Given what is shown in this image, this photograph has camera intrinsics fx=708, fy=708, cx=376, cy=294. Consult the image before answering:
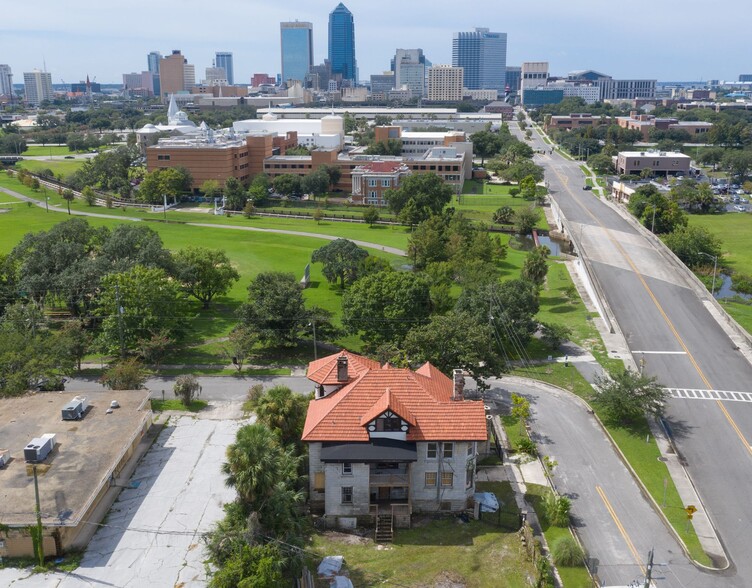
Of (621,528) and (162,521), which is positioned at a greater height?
→ (162,521)

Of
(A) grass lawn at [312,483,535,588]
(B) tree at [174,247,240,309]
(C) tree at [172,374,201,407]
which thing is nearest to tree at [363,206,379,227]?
(B) tree at [174,247,240,309]

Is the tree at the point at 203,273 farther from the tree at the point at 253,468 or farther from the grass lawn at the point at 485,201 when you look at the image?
the grass lawn at the point at 485,201

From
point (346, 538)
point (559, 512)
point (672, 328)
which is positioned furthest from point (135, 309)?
point (672, 328)

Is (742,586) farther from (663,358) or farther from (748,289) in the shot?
(748,289)

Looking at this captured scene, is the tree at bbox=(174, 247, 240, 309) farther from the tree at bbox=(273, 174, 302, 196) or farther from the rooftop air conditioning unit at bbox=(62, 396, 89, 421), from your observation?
the tree at bbox=(273, 174, 302, 196)

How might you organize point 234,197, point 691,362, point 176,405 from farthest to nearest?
point 234,197, point 691,362, point 176,405

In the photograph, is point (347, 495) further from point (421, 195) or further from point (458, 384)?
point (421, 195)

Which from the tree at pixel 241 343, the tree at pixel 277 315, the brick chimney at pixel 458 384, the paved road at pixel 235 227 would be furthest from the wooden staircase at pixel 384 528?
the paved road at pixel 235 227
